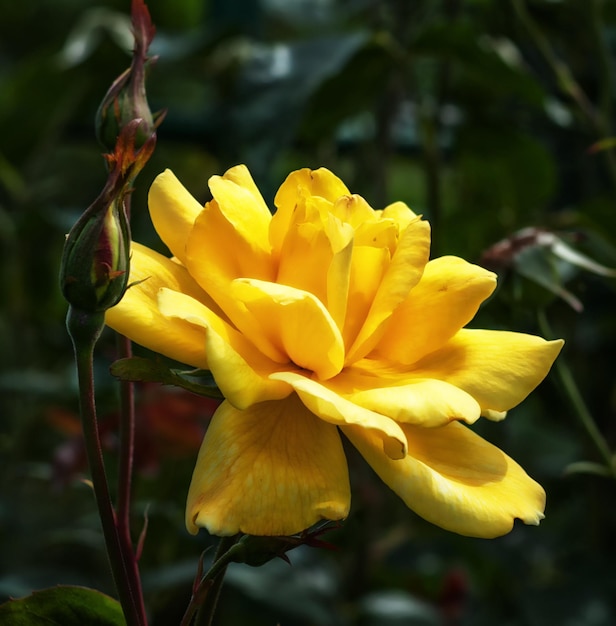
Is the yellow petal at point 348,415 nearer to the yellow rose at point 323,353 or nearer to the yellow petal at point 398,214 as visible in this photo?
the yellow rose at point 323,353

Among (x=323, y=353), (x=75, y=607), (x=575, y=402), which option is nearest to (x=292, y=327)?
(x=323, y=353)

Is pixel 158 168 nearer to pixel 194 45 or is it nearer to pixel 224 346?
pixel 194 45

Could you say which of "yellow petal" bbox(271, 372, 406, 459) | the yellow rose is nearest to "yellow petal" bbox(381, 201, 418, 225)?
the yellow rose

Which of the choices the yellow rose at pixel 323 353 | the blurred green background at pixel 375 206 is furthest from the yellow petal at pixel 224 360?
the blurred green background at pixel 375 206

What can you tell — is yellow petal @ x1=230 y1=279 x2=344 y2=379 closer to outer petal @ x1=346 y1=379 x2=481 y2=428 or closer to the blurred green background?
outer petal @ x1=346 y1=379 x2=481 y2=428

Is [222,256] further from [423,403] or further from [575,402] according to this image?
[575,402]
